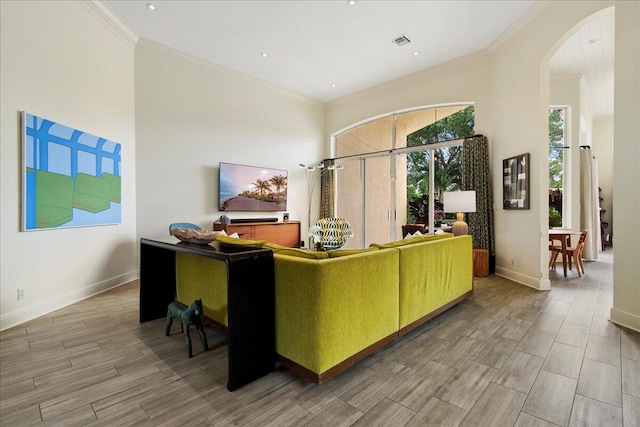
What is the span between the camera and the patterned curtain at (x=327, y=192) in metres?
7.52

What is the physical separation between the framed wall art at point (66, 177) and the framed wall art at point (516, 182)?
5927 millimetres

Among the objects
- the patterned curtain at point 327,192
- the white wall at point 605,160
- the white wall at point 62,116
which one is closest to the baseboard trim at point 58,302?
the white wall at point 62,116

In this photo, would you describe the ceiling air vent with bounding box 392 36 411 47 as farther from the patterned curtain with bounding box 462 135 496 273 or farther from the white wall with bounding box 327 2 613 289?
the patterned curtain with bounding box 462 135 496 273

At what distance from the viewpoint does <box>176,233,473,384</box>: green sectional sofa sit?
187 cm

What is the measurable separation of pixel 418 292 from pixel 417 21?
393cm

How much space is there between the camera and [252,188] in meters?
6.19

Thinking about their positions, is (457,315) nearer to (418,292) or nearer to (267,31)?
(418,292)

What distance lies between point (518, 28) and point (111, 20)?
230 inches

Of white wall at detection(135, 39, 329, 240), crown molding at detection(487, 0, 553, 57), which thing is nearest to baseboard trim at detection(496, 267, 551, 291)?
crown molding at detection(487, 0, 553, 57)

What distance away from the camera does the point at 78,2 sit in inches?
139

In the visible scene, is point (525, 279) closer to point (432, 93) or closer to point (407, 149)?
point (407, 149)

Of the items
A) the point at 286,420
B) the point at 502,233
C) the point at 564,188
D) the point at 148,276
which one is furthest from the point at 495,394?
the point at 564,188

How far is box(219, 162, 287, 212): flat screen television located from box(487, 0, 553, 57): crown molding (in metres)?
Result: 4.63

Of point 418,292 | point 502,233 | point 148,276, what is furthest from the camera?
point 502,233
